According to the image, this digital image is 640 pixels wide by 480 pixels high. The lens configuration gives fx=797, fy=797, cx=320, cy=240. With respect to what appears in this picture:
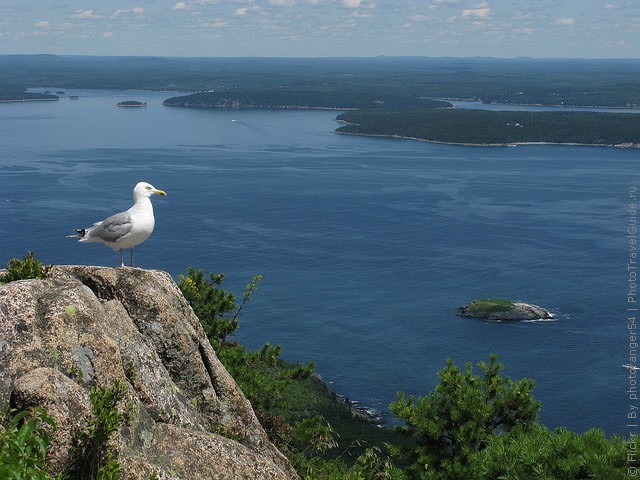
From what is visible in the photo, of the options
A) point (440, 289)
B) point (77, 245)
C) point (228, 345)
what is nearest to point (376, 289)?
point (440, 289)

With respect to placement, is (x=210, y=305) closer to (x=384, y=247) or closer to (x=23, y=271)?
(x=23, y=271)

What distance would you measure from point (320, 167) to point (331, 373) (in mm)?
98900

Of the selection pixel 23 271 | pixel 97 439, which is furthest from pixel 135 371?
pixel 97 439

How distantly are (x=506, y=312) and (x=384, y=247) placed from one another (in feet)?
89.9

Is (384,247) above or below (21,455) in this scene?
below

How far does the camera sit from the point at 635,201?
130m

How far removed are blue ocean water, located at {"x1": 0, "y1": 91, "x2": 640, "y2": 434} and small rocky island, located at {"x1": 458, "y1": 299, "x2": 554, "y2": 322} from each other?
974mm

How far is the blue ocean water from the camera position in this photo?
227 ft

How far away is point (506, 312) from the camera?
257 feet

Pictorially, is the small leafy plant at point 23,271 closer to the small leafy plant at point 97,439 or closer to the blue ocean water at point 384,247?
the small leafy plant at point 97,439

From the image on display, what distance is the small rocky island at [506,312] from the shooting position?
78.4 meters

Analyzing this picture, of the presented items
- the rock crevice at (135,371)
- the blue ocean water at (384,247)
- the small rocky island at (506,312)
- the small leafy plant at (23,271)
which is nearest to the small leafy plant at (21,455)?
the rock crevice at (135,371)

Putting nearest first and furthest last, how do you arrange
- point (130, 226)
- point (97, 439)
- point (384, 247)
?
1. point (97, 439)
2. point (130, 226)
3. point (384, 247)

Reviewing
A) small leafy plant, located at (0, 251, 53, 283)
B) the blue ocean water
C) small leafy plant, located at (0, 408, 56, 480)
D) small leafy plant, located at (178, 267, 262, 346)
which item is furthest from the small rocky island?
small leafy plant, located at (0, 408, 56, 480)
